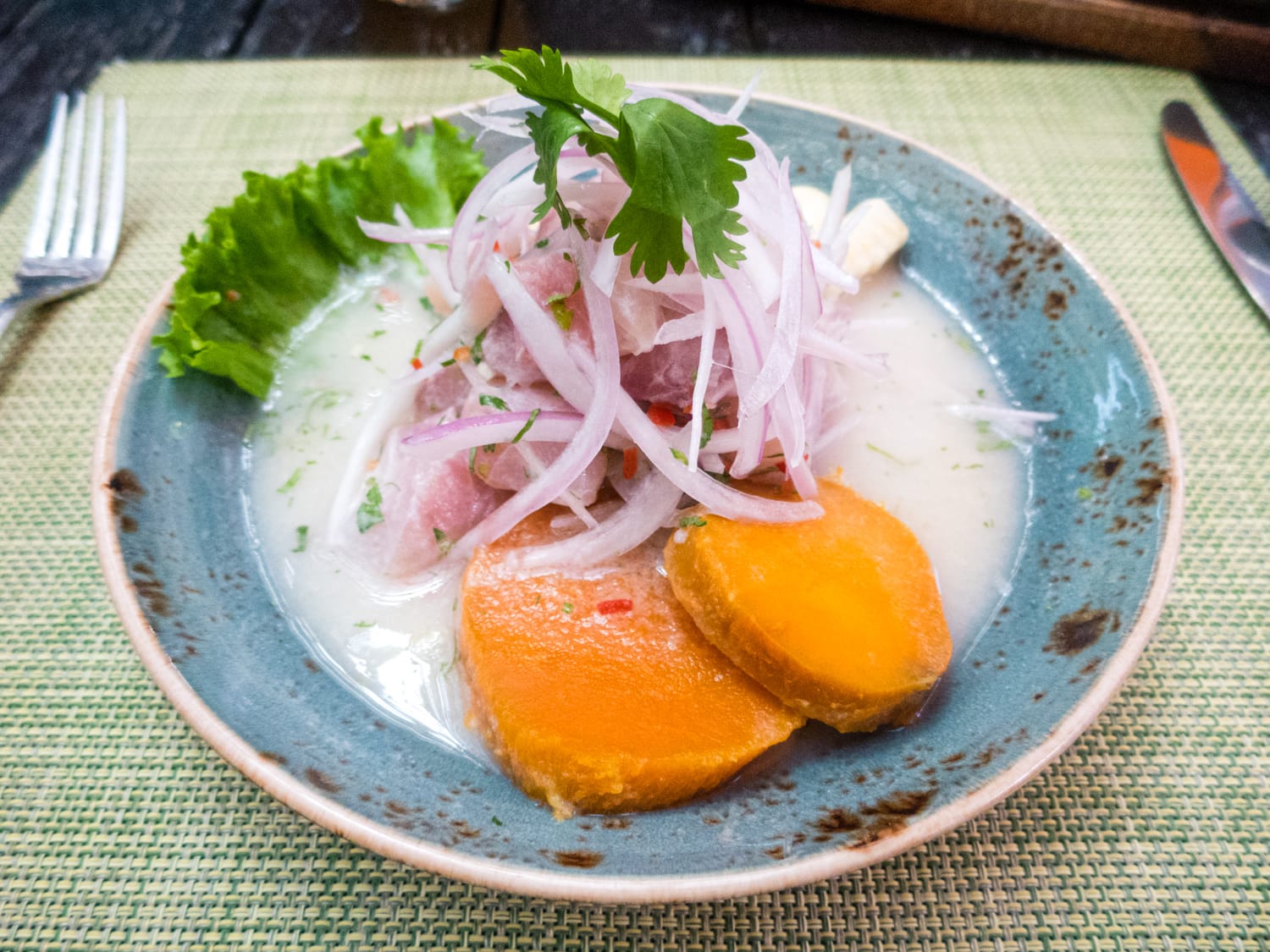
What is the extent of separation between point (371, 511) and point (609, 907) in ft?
2.80

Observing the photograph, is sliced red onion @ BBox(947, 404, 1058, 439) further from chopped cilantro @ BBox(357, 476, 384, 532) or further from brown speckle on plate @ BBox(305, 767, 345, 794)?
brown speckle on plate @ BBox(305, 767, 345, 794)

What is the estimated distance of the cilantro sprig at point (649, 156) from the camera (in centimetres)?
131

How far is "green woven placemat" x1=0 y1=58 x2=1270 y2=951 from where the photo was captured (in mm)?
1214

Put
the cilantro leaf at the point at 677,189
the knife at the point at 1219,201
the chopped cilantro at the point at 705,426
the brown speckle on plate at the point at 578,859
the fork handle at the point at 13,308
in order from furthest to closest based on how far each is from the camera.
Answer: the knife at the point at 1219,201 → the fork handle at the point at 13,308 → the chopped cilantro at the point at 705,426 → the cilantro leaf at the point at 677,189 → the brown speckle on plate at the point at 578,859

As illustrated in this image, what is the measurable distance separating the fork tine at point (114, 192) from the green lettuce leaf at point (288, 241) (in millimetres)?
677

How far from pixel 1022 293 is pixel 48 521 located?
2252mm

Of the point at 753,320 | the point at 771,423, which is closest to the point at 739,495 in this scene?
the point at 771,423

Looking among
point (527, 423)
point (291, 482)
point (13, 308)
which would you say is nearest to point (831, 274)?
point (527, 423)

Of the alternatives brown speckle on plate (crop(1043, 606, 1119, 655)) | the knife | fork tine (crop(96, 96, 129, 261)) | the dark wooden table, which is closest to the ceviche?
brown speckle on plate (crop(1043, 606, 1119, 655))

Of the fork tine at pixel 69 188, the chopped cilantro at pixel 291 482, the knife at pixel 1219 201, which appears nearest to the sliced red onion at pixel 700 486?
the chopped cilantro at pixel 291 482

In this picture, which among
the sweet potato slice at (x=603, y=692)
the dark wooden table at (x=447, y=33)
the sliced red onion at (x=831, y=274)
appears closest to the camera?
the sweet potato slice at (x=603, y=692)

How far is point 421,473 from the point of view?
160 cm

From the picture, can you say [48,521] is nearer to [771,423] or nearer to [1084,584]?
[771,423]

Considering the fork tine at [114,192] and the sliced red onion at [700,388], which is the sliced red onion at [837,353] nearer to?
the sliced red onion at [700,388]
